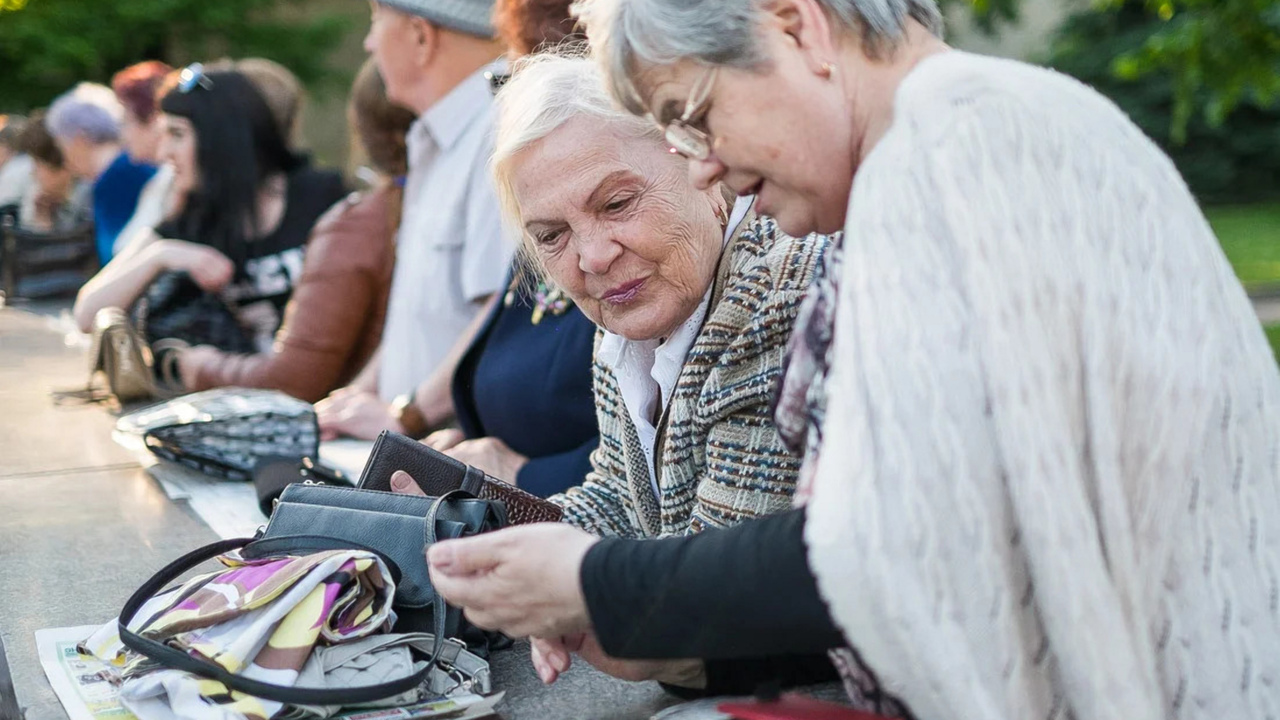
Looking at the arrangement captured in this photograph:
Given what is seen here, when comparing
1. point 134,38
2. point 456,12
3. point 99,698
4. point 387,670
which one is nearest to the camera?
point 387,670

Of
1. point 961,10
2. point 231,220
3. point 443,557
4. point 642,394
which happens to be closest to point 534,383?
point 642,394

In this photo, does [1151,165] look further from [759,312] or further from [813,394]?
[759,312]

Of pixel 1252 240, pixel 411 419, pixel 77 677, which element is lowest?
pixel 1252 240

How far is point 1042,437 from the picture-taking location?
52.2 inches

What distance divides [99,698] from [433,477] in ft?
2.07

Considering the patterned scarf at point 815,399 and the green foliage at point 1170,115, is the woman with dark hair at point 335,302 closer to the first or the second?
the patterned scarf at point 815,399

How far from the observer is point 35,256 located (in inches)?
360

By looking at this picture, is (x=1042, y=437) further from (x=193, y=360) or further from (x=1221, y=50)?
(x=1221, y=50)

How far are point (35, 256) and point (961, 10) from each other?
610 inches

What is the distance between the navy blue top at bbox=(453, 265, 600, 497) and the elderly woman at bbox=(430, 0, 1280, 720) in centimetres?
148

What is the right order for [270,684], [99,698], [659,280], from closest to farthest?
[270,684], [99,698], [659,280]

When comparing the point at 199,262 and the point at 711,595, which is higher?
the point at 711,595

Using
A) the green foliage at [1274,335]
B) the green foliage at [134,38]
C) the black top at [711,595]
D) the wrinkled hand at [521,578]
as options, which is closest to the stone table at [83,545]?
the wrinkled hand at [521,578]

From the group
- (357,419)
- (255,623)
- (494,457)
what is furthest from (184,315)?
(255,623)
